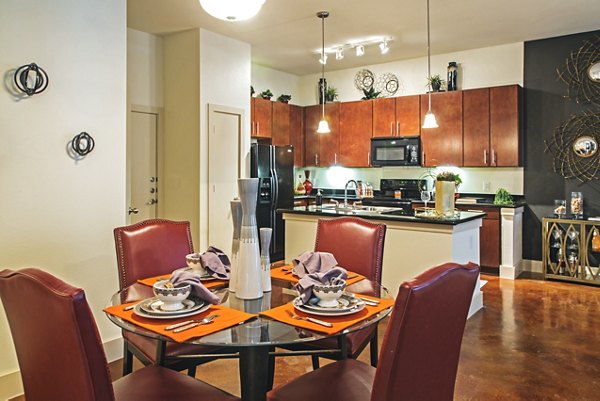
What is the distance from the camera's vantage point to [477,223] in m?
4.23

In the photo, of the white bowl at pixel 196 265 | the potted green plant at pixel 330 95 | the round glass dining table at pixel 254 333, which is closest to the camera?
the round glass dining table at pixel 254 333

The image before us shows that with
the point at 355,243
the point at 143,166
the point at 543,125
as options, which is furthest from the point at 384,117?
the point at 355,243

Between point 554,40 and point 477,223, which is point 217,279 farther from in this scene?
point 554,40

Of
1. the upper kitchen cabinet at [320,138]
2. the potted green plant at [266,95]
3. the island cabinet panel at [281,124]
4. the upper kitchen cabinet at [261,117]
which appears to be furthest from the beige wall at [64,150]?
the upper kitchen cabinet at [320,138]

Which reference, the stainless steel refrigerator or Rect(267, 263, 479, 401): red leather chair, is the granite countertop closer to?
the stainless steel refrigerator

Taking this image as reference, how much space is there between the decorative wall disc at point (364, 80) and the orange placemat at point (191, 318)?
19.2 ft

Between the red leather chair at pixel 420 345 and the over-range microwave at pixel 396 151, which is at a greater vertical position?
the over-range microwave at pixel 396 151

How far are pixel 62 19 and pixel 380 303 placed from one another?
2591 millimetres

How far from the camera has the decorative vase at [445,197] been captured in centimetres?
397

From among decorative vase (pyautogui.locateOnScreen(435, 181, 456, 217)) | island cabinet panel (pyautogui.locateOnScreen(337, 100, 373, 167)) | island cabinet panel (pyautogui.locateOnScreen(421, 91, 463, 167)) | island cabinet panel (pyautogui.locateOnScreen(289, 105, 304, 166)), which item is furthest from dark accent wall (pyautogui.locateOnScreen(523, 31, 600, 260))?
island cabinet panel (pyautogui.locateOnScreen(289, 105, 304, 166))

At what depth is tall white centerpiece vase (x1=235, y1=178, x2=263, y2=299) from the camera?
1826mm

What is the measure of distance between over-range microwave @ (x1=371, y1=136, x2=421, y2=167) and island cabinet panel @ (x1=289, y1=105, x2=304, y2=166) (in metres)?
1.20

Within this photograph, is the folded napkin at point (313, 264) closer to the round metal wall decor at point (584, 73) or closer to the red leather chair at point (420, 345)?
the red leather chair at point (420, 345)

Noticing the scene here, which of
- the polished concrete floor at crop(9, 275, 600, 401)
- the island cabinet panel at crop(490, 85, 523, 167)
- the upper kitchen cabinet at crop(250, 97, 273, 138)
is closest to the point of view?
the polished concrete floor at crop(9, 275, 600, 401)
